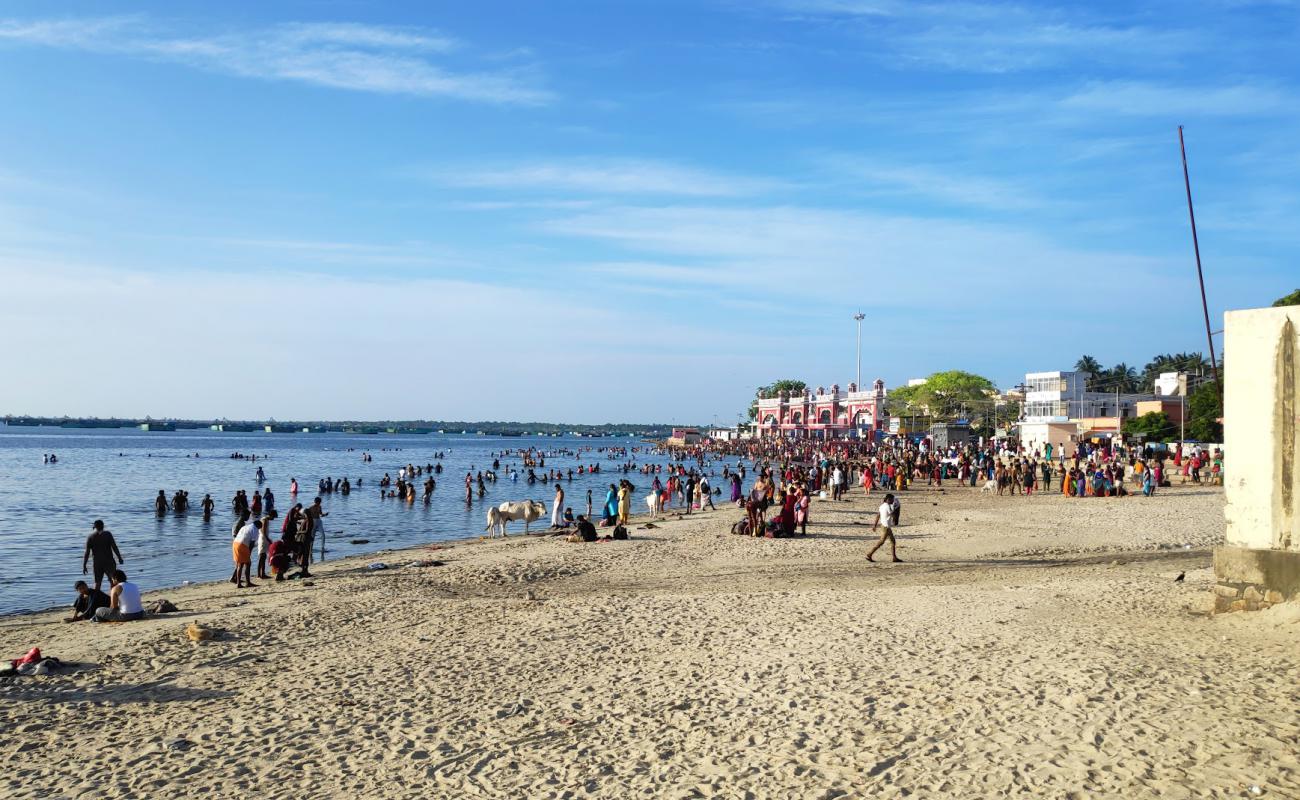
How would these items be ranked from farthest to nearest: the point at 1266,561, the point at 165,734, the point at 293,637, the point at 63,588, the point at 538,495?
the point at 538,495, the point at 63,588, the point at 293,637, the point at 1266,561, the point at 165,734

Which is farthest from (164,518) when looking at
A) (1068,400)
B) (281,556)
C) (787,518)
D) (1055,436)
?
(1068,400)

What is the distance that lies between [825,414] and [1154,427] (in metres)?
59.0

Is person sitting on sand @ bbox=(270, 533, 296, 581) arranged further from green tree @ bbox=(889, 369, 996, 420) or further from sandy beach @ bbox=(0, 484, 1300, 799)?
green tree @ bbox=(889, 369, 996, 420)

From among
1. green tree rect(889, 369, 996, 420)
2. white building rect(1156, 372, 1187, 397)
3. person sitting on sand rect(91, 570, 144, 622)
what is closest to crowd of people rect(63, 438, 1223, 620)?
person sitting on sand rect(91, 570, 144, 622)

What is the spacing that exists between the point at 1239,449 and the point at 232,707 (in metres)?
11.9

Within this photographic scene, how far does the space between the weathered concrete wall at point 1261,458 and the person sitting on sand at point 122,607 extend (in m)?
15.0

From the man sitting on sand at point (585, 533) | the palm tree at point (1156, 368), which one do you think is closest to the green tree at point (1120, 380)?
the palm tree at point (1156, 368)

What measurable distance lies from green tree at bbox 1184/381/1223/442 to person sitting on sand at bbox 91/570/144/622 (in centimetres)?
5772

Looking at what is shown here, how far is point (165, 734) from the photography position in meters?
8.07

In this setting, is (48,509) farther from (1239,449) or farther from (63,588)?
(1239,449)

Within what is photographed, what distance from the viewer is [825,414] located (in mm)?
119562

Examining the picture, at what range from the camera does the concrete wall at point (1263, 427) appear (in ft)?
34.6

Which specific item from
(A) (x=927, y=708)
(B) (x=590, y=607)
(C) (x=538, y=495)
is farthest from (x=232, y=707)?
(C) (x=538, y=495)

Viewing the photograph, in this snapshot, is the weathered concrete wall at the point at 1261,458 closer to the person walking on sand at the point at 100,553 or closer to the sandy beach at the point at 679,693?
the sandy beach at the point at 679,693
